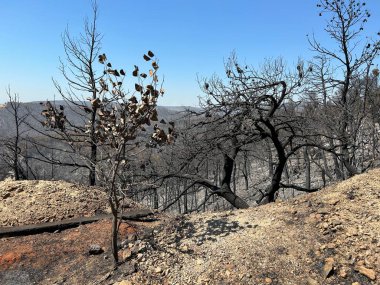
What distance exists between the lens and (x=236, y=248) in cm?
448

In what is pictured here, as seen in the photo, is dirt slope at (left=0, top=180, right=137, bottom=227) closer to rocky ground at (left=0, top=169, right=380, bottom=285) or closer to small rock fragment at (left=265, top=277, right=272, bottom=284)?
rocky ground at (left=0, top=169, right=380, bottom=285)

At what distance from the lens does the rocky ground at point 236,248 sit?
403cm

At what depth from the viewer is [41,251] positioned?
525 cm

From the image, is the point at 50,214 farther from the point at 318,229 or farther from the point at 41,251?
the point at 318,229

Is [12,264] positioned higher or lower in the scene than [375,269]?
lower

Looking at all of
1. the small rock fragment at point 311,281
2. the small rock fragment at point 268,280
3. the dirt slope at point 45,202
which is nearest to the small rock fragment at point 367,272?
the small rock fragment at point 311,281

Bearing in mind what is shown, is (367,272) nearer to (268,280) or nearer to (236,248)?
(268,280)

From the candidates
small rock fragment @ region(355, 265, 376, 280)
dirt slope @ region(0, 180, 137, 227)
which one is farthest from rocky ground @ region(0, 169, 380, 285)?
dirt slope @ region(0, 180, 137, 227)

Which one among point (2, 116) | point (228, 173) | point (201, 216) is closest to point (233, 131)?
point (228, 173)

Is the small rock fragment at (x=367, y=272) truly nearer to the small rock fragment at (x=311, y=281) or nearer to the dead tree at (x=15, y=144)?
the small rock fragment at (x=311, y=281)

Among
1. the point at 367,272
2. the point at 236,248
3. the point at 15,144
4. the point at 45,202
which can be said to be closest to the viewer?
the point at 367,272

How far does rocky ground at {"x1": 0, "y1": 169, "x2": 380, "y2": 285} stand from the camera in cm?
403

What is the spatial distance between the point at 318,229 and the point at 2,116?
104 meters

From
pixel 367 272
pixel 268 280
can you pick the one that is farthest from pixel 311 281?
pixel 367 272
